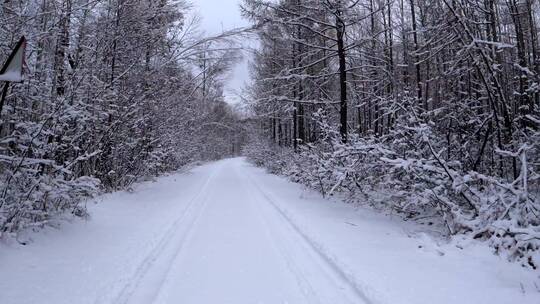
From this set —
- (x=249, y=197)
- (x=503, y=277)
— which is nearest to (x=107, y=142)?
(x=249, y=197)

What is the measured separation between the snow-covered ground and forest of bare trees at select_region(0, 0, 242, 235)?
2.65 ft

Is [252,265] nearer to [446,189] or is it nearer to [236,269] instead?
[236,269]

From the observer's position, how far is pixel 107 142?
1123 cm

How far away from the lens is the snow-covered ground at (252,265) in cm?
399

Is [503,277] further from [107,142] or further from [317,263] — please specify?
[107,142]

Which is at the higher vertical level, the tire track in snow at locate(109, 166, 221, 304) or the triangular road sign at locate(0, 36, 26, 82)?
the triangular road sign at locate(0, 36, 26, 82)

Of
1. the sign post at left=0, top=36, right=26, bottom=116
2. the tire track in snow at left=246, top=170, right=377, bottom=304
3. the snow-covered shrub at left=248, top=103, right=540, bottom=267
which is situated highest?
the sign post at left=0, top=36, right=26, bottom=116

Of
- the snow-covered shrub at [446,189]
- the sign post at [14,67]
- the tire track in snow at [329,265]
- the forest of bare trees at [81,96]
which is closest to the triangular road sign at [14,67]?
the sign post at [14,67]

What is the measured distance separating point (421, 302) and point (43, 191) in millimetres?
5570

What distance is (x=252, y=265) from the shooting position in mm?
5098

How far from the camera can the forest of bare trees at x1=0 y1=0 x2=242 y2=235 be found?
232 inches

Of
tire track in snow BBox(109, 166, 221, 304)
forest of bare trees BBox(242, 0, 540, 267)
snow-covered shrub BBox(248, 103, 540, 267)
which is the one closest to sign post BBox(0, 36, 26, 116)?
tire track in snow BBox(109, 166, 221, 304)

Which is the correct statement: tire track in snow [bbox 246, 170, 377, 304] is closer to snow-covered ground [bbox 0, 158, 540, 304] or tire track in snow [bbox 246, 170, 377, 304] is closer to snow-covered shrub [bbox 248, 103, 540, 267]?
snow-covered ground [bbox 0, 158, 540, 304]

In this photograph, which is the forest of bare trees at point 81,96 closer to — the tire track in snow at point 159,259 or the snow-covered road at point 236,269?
the tire track in snow at point 159,259
